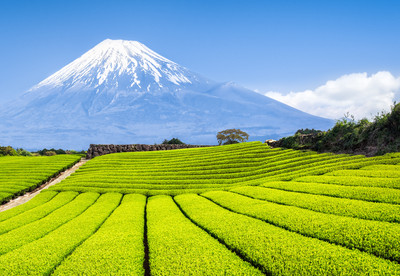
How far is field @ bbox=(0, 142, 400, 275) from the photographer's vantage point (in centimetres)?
551

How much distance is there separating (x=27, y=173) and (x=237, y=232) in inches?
1021

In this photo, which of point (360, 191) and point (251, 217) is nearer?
point (251, 217)

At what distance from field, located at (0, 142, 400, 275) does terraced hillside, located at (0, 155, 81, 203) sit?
7.25 m

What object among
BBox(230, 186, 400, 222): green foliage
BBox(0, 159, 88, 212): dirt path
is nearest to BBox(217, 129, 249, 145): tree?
BBox(0, 159, 88, 212): dirt path

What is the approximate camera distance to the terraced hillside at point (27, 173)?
19.5m

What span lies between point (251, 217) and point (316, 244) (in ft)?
9.14

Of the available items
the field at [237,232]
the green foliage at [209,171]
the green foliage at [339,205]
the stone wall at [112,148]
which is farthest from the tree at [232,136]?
the green foliage at [339,205]

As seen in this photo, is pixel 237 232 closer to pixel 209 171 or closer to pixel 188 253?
pixel 188 253

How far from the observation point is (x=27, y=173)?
24719 millimetres

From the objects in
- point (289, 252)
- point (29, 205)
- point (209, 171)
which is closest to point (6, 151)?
point (29, 205)

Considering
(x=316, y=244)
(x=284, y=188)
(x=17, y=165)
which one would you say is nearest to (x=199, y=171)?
(x=284, y=188)

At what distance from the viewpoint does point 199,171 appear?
20.0 m

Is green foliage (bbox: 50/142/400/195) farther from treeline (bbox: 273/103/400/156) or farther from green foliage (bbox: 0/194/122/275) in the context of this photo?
green foliage (bbox: 0/194/122/275)

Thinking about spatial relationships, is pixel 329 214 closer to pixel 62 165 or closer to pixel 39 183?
pixel 39 183
